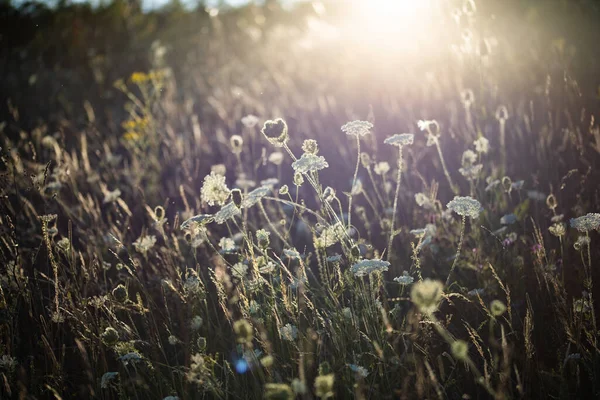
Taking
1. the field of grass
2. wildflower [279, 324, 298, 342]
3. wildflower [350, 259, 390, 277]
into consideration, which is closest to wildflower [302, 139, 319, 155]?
the field of grass

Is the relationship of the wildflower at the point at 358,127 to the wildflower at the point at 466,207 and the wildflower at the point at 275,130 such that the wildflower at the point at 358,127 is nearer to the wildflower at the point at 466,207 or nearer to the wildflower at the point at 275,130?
the wildflower at the point at 275,130

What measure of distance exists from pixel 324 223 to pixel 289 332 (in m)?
0.46

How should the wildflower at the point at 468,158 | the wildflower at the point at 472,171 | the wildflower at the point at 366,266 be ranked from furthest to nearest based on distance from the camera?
the wildflower at the point at 468,158, the wildflower at the point at 472,171, the wildflower at the point at 366,266

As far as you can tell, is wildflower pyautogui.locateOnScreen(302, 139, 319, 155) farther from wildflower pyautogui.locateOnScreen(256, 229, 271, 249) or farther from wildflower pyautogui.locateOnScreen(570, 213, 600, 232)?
wildflower pyautogui.locateOnScreen(570, 213, 600, 232)

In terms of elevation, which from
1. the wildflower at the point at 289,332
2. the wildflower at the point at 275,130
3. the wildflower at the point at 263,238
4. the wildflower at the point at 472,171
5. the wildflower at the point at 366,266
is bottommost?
the wildflower at the point at 289,332

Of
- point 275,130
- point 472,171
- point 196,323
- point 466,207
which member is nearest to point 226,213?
point 275,130

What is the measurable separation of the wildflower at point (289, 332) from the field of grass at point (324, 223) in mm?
38

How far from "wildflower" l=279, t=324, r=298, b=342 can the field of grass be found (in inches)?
1.5

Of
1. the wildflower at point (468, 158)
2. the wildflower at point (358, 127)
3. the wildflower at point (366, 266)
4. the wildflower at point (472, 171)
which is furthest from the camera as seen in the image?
the wildflower at point (468, 158)

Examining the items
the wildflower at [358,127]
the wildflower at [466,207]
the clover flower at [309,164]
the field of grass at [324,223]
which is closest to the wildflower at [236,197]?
the field of grass at [324,223]

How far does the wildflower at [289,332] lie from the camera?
1723 millimetres

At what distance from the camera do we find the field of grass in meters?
1.77

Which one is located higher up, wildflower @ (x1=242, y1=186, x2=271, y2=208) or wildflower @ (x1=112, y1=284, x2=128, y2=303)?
wildflower @ (x1=242, y1=186, x2=271, y2=208)

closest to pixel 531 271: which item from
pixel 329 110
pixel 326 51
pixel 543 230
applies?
pixel 543 230
